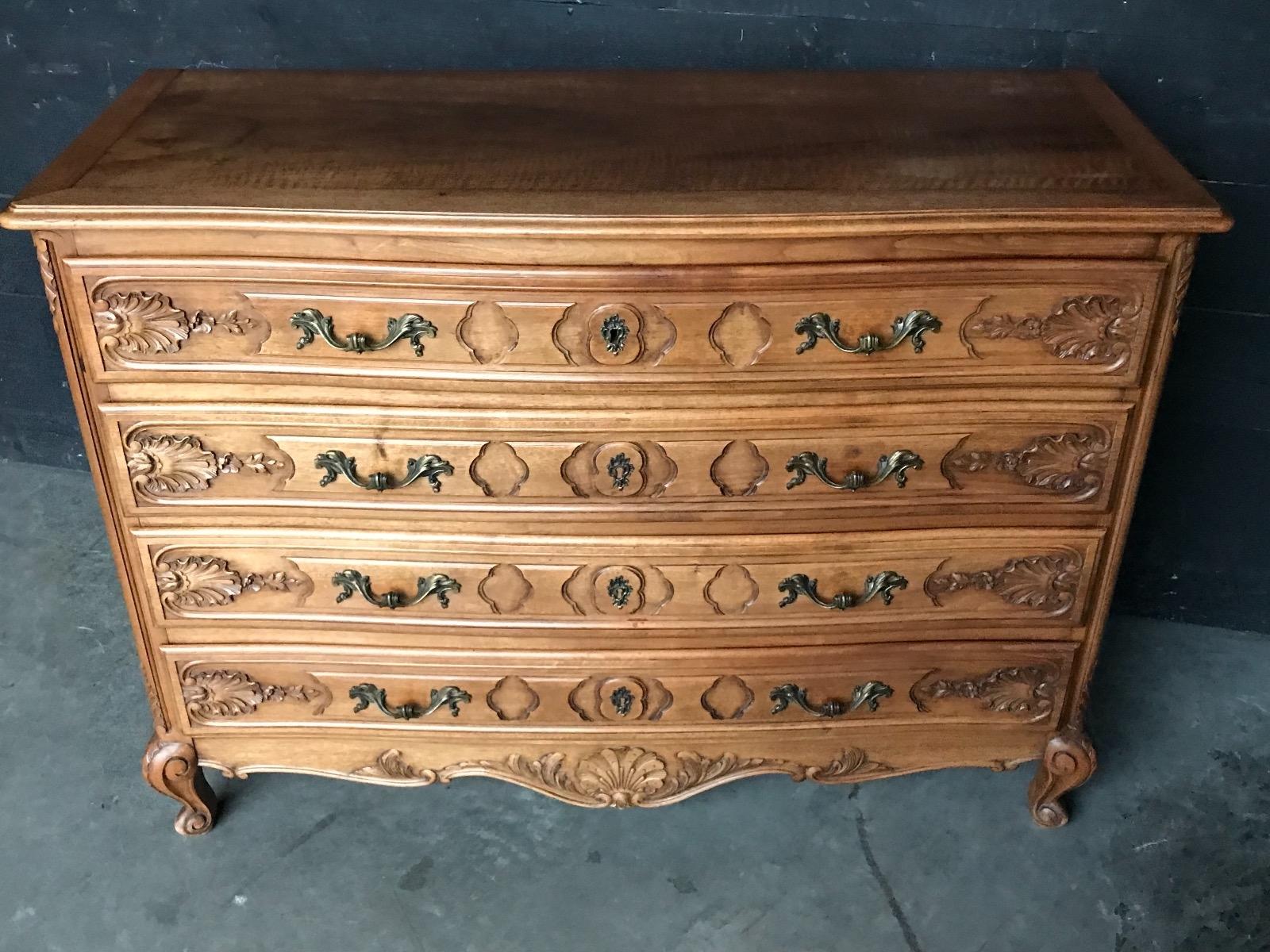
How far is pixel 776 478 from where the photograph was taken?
169 centimetres

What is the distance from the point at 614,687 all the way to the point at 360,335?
2.22 ft

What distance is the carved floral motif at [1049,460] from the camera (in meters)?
1.68

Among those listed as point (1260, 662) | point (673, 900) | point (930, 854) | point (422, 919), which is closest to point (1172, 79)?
point (1260, 662)

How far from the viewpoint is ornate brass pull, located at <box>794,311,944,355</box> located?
1.56m

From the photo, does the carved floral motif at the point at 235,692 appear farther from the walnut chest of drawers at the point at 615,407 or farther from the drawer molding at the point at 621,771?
the drawer molding at the point at 621,771

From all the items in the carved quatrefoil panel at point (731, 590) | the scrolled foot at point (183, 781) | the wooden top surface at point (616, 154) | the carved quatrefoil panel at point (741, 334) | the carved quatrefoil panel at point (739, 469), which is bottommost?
the scrolled foot at point (183, 781)

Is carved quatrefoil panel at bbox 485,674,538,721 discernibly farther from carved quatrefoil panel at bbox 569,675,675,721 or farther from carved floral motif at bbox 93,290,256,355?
carved floral motif at bbox 93,290,256,355

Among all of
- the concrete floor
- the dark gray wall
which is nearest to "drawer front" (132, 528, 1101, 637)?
the concrete floor

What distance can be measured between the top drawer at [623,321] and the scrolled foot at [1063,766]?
0.67 metres

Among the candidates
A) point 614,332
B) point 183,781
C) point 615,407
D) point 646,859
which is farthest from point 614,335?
point 183,781

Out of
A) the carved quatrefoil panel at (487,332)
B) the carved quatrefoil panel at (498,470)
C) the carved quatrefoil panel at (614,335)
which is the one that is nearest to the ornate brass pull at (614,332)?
the carved quatrefoil panel at (614,335)

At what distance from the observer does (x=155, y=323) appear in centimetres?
158

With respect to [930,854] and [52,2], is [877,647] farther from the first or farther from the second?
[52,2]

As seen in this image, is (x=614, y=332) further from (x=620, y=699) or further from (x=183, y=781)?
(x=183, y=781)
